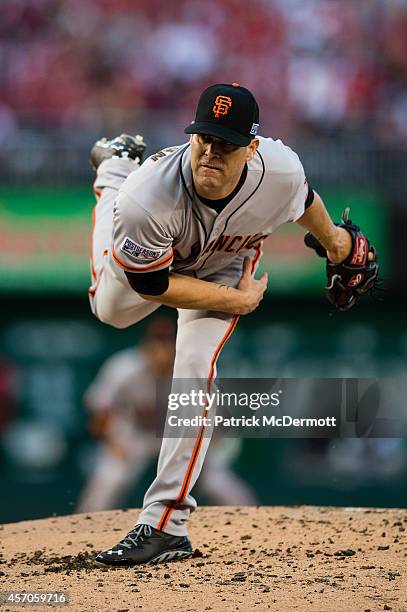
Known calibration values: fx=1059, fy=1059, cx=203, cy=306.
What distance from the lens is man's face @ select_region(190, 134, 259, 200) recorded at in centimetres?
361

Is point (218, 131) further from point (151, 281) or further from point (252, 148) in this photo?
point (151, 281)

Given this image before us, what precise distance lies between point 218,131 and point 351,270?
135 cm

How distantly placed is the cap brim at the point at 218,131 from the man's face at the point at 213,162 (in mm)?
33

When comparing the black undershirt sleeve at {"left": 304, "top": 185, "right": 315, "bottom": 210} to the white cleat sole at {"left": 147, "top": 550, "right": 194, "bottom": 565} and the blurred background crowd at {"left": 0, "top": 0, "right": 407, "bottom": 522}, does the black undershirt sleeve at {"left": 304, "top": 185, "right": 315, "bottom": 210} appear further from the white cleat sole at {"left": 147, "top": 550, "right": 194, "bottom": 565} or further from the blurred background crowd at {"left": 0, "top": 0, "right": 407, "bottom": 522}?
the blurred background crowd at {"left": 0, "top": 0, "right": 407, "bottom": 522}

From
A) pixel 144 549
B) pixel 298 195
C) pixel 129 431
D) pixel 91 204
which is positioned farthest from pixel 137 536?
pixel 91 204

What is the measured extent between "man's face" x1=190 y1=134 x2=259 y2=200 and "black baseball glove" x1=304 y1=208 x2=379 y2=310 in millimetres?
1034

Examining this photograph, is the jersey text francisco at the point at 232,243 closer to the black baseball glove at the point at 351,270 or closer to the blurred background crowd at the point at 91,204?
the black baseball glove at the point at 351,270

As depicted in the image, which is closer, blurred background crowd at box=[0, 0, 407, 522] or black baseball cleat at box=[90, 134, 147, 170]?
black baseball cleat at box=[90, 134, 147, 170]

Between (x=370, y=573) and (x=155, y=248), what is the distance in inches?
54.7

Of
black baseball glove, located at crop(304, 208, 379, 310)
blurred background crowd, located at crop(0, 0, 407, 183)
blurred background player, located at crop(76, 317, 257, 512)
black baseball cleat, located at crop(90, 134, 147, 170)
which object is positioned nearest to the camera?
black baseball glove, located at crop(304, 208, 379, 310)

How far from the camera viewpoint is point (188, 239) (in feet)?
12.8

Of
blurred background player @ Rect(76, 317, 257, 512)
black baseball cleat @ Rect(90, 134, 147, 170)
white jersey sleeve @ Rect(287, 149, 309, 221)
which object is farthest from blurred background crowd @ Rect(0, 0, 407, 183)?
white jersey sleeve @ Rect(287, 149, 309, 221)

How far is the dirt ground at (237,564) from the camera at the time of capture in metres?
3.40

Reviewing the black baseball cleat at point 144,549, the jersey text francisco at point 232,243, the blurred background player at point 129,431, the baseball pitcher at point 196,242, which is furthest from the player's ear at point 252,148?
the blurred background player at point 129,431
